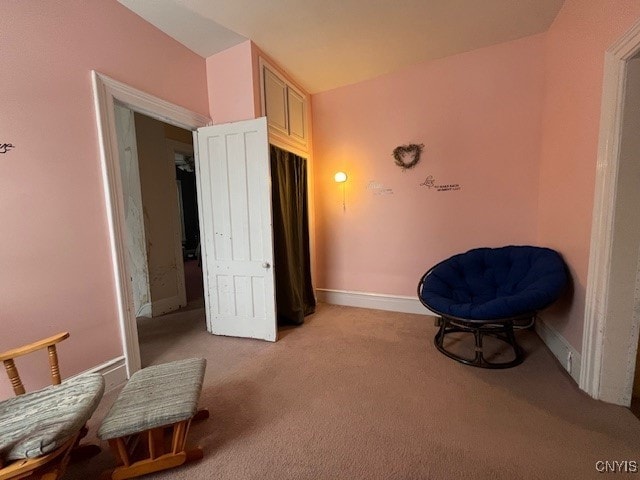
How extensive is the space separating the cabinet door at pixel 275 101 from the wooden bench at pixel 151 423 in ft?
7.77

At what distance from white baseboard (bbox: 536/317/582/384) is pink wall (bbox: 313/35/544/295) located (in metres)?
A: 0.89

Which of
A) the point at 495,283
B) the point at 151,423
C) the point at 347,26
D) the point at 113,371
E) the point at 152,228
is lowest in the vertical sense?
the point at 113,371

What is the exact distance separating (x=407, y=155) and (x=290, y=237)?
65.3 inches

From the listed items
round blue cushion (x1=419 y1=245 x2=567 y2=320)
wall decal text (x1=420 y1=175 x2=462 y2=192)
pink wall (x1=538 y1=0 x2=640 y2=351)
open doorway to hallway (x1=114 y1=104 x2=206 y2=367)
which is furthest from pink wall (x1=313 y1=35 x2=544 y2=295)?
open doorway to hallway (x1=114 y1=104 x2=206 y2=367)

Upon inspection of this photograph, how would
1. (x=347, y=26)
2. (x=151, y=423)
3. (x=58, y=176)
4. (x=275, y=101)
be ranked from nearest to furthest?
(x=151, y=423) < (x=58, y=176) < (x=347, y=26) < (x=275, y=101)

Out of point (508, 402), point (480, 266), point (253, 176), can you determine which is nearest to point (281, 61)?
point (253, 176)

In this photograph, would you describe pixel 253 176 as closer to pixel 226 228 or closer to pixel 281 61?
pixel 226 228

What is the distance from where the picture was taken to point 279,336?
9.39ft

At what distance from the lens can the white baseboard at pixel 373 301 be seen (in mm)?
3351

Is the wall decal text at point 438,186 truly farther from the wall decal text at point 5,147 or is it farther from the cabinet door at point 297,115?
the wall decal text at point 5,147

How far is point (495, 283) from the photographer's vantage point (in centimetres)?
260

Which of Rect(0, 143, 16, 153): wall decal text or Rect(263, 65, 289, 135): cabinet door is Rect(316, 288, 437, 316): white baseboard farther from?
Rect(0, 143, 16, 153): wall decal text

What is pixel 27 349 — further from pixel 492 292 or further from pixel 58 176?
pixel 492 292

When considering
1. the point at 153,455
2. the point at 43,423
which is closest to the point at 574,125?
the point at 153,455
